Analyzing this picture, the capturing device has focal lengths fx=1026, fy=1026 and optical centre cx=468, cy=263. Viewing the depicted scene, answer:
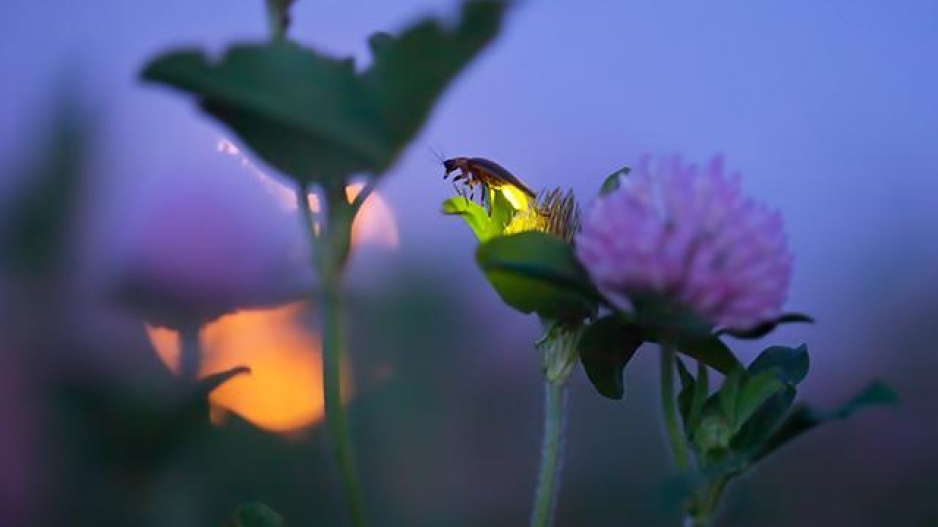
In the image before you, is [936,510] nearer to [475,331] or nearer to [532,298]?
[475,331]

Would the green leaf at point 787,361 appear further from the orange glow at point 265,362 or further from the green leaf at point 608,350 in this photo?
the orange glow at point 265,362

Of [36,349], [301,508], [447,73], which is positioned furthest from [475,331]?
[447,73]

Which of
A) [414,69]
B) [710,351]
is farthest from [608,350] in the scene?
[414,69]

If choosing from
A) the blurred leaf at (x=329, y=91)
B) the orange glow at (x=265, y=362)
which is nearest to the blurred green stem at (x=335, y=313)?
the blurred leaf at (x=329, y=91)

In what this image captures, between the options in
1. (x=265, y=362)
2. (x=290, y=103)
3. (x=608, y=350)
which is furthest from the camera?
(x=265, y=362)

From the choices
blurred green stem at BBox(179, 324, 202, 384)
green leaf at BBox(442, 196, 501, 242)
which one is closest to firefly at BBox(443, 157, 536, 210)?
green leaf at BBox(442, 196, 501, 242)

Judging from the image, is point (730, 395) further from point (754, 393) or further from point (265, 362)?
point (265, 362)

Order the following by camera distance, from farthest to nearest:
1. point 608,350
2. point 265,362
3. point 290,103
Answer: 1. point 265,362
2. point 608,350
3. point 290,103
